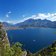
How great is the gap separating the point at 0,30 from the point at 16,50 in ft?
24.8

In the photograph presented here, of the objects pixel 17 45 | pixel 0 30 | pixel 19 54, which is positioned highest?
pixel 0 30

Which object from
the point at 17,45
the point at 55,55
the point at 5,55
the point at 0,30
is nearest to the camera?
the point at 55,55

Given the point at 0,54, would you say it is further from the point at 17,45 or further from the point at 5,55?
the point at 17,45

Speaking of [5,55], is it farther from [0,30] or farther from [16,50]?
[0,30]

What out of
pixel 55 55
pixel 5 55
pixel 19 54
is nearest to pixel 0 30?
pixel 19 54

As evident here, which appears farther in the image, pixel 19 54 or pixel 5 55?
pixel 19 54

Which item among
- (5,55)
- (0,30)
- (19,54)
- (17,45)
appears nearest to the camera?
(5,55)

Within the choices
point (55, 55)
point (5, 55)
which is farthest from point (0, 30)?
point (55, 55)

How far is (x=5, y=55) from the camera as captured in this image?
18.0 metres

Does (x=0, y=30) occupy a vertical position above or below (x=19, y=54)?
above

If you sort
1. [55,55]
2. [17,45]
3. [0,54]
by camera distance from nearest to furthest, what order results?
[55,55] < [0,54] < [17,45]

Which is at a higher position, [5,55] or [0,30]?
[0,30]

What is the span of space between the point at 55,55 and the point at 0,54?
6.56 m

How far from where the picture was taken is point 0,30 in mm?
30641
